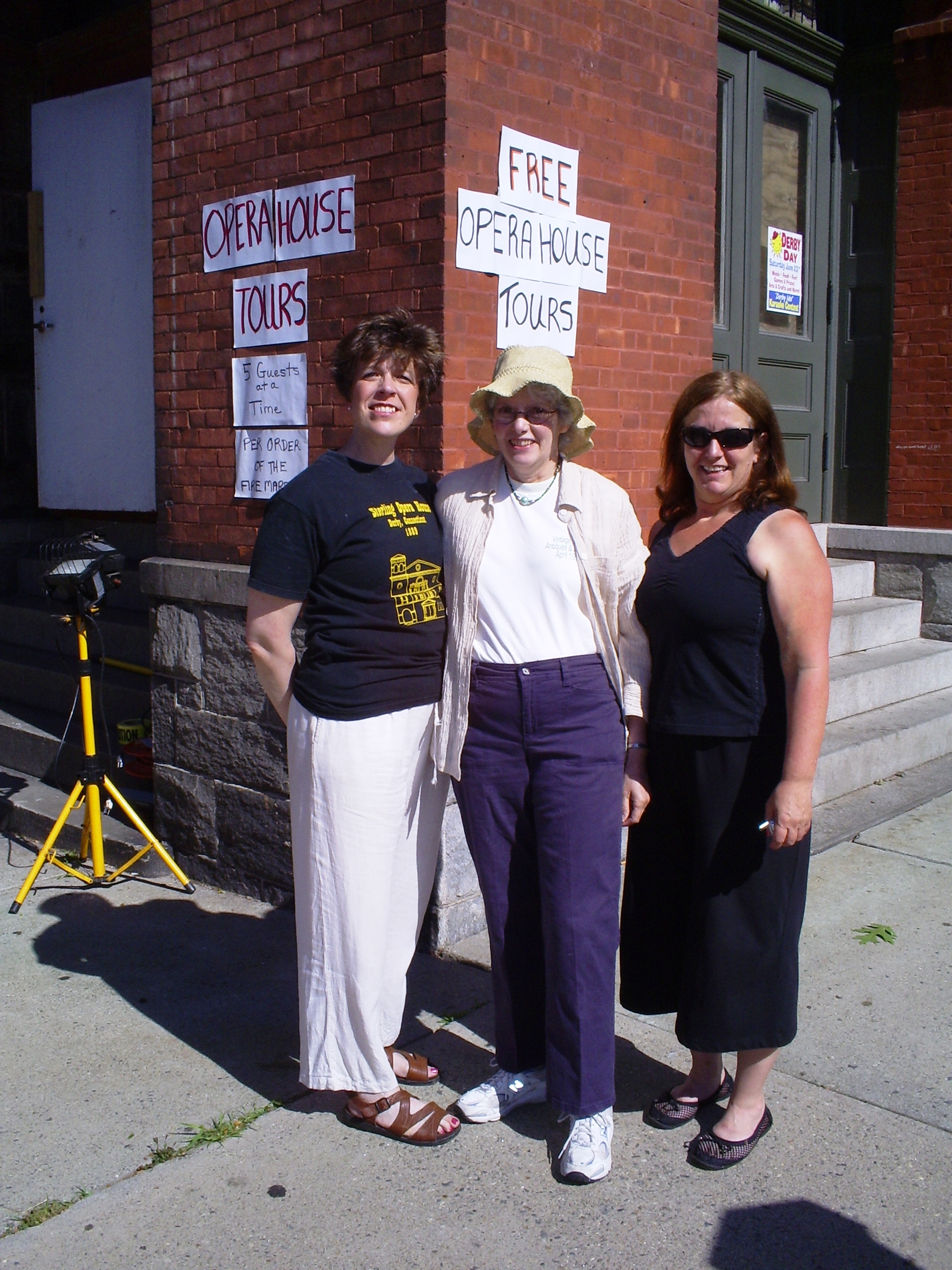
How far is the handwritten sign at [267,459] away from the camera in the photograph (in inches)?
175

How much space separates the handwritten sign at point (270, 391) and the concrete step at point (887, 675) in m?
2.82

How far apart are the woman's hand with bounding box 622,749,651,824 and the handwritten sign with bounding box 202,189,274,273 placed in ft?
8.30

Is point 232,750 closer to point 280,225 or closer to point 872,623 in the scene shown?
point 280,225

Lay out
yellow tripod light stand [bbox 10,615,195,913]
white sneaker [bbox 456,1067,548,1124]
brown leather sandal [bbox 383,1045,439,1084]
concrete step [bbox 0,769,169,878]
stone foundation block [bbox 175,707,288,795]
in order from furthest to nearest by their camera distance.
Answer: concrete step [bbox 0,769,169,878] → yellow tripod light stand [bbox 10,615,195,913] → stone foundation block [bbox 175,707,288,795] → brown leather sandal [bbox 383,1045,439,1084] → white sneaker [bbox 456,1067,548,1124]

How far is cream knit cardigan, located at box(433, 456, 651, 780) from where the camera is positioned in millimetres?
2895

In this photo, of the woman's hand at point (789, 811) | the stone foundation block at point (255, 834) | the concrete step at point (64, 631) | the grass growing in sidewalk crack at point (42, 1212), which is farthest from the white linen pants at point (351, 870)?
the concrete step at point (64, 631)

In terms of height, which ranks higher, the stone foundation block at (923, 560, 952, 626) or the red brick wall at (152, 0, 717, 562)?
the red brick wall at (152, 0, 717, 562)

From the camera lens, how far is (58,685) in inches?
244

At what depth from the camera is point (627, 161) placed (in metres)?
4.61

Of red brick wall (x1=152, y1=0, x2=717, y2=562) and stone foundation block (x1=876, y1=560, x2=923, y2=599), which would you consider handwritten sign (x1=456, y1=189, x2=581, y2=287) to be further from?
stone foundation block (x1=876, y1=560, x2=923, y2=599)

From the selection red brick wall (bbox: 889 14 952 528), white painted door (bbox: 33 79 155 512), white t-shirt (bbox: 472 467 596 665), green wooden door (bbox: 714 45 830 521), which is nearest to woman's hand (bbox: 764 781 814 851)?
white t-shirt (bbox: 472 467 596 665)

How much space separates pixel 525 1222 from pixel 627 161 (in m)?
3.64

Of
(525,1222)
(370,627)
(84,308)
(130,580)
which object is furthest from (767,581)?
(84,308)

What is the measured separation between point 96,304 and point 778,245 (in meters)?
3.90
